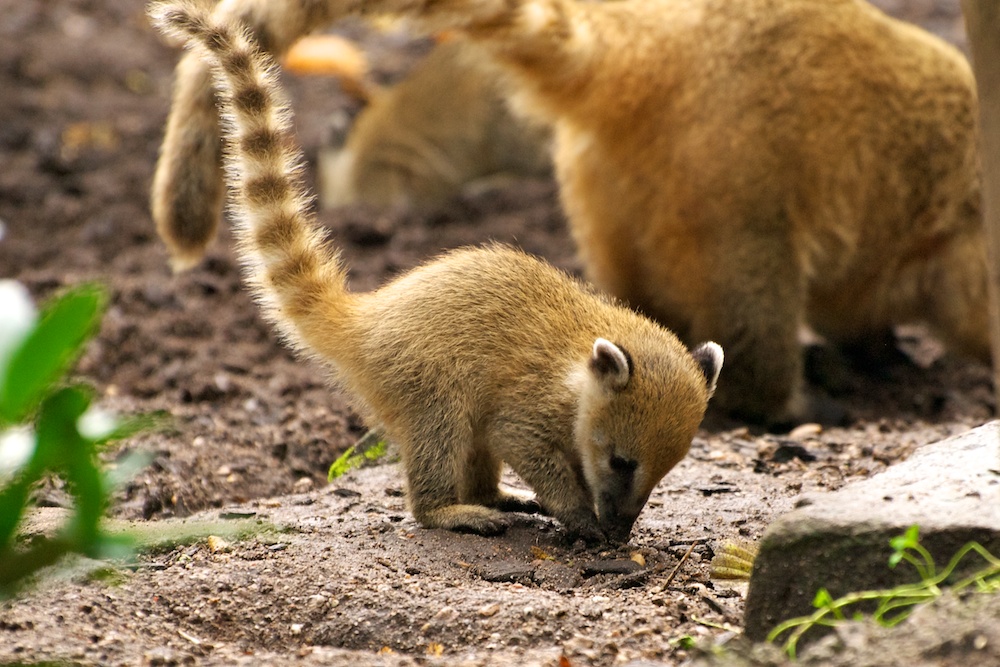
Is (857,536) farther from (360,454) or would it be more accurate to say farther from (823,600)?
(360,454)

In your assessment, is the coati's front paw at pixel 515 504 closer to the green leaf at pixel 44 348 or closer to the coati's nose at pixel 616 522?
the coati's nose at pixel 616 522

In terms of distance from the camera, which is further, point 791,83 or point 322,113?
point 322,113

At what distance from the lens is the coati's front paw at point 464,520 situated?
4.25m

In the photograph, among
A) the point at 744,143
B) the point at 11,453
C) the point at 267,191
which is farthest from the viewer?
the point at 744,143

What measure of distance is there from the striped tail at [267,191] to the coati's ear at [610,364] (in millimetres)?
1005

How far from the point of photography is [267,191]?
4449 mm

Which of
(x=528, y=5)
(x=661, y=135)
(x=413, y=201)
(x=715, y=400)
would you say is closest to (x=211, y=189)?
(x=528, y=5)

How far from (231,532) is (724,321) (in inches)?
154

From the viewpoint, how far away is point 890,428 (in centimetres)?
593

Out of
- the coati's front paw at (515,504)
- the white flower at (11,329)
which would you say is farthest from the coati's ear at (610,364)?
the white flower at (11,329)

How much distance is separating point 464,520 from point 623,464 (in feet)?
1.97

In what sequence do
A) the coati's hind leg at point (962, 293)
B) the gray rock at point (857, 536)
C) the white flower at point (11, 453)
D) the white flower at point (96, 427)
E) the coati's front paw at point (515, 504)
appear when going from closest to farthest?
1. the white flower at point (96, 427)
2. the white flower at point (11, 453)
3. the gray rock at point (857, 536)
4. the coati's front paw at point (515, 504)
5. the coati's hind leg at point (962, 293)

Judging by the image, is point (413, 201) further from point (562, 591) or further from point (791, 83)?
point (562, 591)

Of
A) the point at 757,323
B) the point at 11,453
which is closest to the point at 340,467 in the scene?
the point at 757,323
